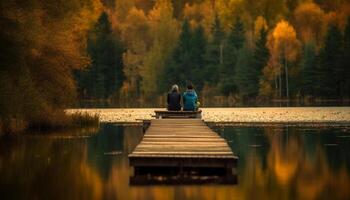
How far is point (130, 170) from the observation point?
2445 cm

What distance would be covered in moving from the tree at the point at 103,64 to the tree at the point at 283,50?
77.0 ft

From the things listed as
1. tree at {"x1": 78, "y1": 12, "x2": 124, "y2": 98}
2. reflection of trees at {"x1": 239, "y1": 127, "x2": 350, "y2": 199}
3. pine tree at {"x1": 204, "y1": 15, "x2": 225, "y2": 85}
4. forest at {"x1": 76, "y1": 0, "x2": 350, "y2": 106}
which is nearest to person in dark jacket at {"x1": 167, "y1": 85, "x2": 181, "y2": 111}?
reflection of trees at {"x1": 239, "y1": 127, "x2": 350, "y2": 199}

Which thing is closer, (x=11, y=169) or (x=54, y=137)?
(x=11, y=169)

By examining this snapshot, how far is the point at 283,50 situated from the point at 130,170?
89632mm

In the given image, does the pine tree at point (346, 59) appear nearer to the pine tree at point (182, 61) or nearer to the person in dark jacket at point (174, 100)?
the pine tree at point (182, 61)

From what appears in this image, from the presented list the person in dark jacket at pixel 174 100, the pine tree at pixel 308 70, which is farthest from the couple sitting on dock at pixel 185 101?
the pine tree at pixel 308 70

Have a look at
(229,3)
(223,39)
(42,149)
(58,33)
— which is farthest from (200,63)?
(42,149)

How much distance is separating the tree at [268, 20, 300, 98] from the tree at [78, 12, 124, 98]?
2348 centimetres

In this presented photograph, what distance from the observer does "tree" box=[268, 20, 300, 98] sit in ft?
366

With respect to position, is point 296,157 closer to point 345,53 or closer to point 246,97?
point 345,53

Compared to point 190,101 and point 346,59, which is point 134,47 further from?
point 190,101

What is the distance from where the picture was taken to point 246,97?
114125mm

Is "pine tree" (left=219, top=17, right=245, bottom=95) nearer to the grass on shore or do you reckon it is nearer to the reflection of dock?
the grass on shore

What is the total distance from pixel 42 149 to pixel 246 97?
83.3m
